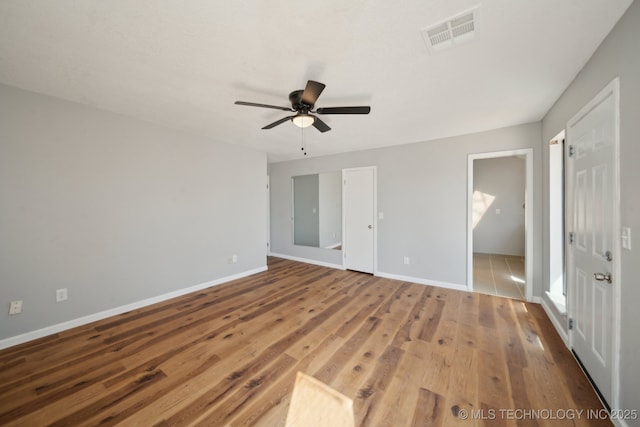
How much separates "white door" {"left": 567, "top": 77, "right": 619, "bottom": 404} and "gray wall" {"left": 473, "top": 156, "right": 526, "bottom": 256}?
14.2 ft

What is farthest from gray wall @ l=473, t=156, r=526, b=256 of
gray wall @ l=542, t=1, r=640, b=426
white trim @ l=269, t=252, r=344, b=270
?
gray wall @ l=542, t=1, r=640, b=426

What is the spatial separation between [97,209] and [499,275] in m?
6.37

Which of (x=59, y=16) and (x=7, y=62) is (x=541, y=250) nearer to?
(x=59, y=16)

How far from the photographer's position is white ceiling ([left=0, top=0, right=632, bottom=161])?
1320 millimetres

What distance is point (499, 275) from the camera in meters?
4.23

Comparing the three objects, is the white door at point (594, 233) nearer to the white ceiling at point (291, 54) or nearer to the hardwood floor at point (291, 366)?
the hardwood floor at point (291, 366)

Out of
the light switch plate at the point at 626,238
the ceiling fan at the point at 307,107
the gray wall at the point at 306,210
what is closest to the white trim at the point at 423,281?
the gray wall at the point at 306,210

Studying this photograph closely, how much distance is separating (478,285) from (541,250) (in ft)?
3.52

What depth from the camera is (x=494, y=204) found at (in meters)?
5.89

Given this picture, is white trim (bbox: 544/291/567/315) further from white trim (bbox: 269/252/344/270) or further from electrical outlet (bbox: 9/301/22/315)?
electrical outlet (bbox: 9/301/22/315)

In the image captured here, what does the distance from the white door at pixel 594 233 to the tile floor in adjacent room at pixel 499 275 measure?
61.8 inches

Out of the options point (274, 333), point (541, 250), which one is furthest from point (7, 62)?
point (541, 250)

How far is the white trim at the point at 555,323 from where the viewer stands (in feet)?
7.05

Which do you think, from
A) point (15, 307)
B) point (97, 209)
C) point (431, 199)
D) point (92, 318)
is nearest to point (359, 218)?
point (431, 199)
